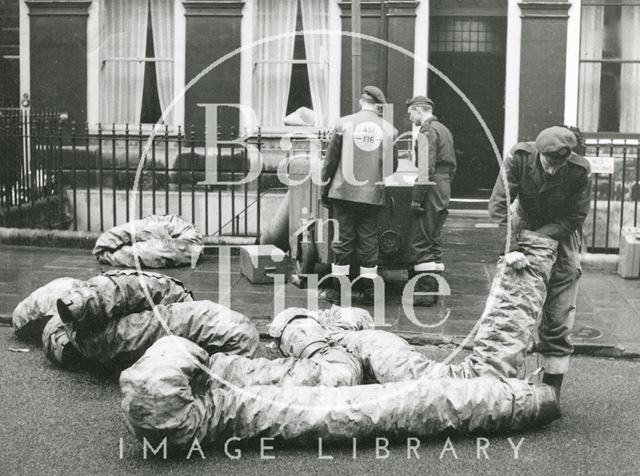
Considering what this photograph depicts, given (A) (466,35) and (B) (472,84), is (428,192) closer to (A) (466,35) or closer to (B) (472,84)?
(B) (472,84)

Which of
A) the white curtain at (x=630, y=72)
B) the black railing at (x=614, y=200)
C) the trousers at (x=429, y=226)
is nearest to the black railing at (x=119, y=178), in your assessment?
the trousers at (x=429, y=226)

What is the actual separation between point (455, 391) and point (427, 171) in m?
4.30

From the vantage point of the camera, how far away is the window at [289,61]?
15.1m

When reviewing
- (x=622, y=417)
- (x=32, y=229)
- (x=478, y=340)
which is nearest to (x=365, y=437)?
(x=478, y=340)

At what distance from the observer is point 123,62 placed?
15.4m

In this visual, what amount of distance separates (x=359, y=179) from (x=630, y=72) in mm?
7093

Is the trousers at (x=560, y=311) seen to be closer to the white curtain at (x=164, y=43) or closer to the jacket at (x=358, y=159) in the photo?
the jacket at (x=358, y=159)

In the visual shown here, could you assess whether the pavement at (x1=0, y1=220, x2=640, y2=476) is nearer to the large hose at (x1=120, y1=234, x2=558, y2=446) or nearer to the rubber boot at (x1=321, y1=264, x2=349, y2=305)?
the large hose at (x1=120, y1=234, x2=558, y2=446)

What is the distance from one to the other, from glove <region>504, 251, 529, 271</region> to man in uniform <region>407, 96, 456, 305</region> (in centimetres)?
315

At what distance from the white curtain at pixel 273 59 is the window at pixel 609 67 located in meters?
4.35

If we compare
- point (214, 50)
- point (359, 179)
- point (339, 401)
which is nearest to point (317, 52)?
point (214, 50)

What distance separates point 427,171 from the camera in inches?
384

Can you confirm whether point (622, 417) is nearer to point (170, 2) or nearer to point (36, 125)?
point (36, 125)

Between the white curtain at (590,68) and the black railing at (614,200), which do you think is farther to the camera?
the white curtain at (590,68)
